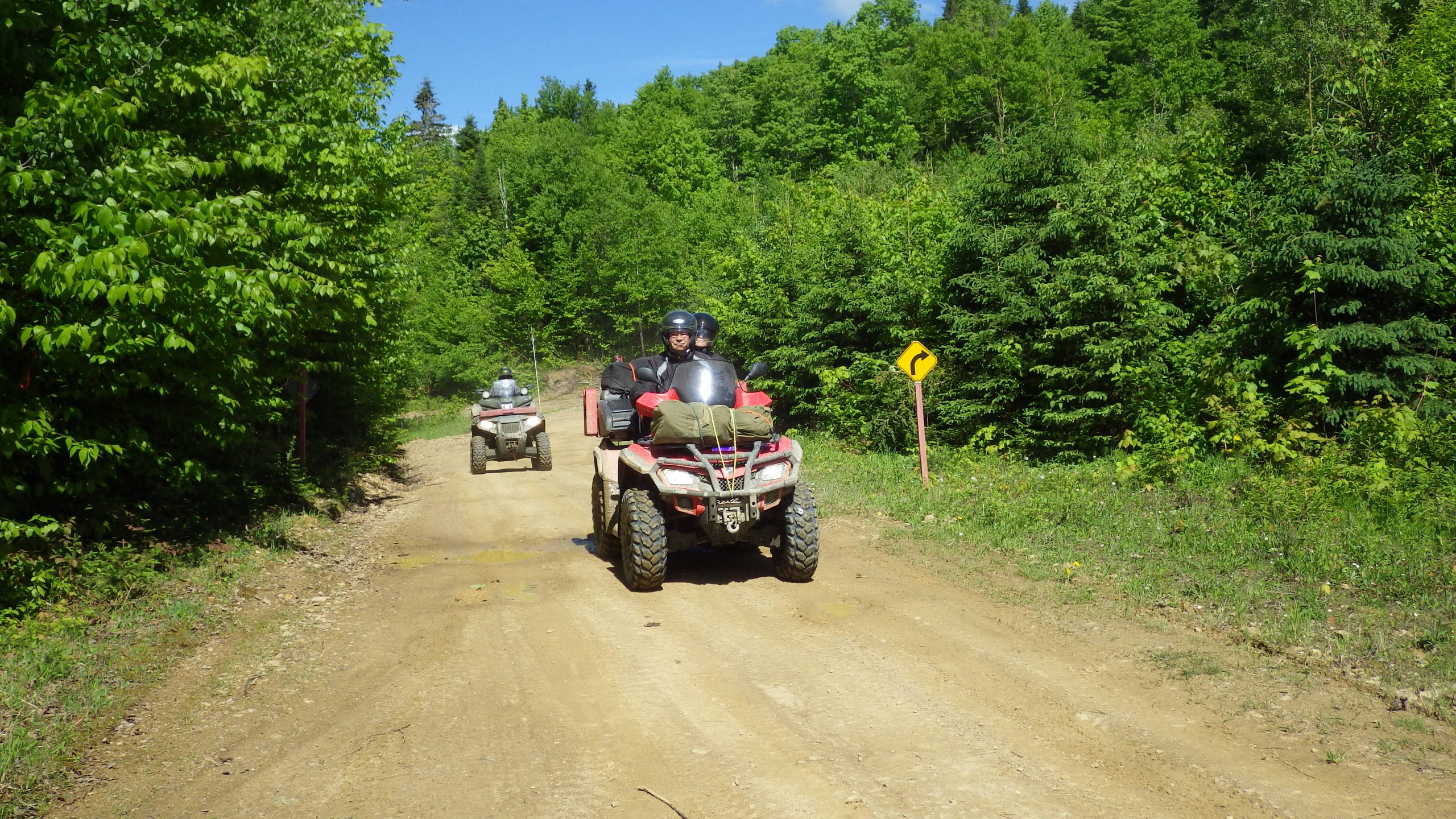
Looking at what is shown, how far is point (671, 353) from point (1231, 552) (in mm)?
5271

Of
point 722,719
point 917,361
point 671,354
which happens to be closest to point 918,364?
point 917,361

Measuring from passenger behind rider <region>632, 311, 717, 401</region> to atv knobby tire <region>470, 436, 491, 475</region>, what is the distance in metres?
10.8

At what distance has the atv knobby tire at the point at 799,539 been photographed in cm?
818

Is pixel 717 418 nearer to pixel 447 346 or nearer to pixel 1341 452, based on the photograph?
pixel 1341 452

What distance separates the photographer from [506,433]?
64.0 feet

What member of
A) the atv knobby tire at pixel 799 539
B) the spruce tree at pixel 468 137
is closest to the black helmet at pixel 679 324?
the atv knobby tire at pixel 799 539

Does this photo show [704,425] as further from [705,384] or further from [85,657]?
[85,657]

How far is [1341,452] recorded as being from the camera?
10.7m

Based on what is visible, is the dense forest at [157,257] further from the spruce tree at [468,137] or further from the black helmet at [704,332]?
the spruce tree at [468,137]

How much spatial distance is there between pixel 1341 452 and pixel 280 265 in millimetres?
11387

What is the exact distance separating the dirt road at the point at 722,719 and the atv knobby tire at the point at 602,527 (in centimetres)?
100

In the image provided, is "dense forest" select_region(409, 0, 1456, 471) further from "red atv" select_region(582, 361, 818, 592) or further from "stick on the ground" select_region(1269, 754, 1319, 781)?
"stick on the ground" select_region(1269, 754, 1319, 781)

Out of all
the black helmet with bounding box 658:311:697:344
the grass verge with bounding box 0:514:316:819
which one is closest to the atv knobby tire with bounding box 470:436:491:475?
the grass verge with bounding box 0:514:316:819

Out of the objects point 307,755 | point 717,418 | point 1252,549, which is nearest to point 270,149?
point 717,418
